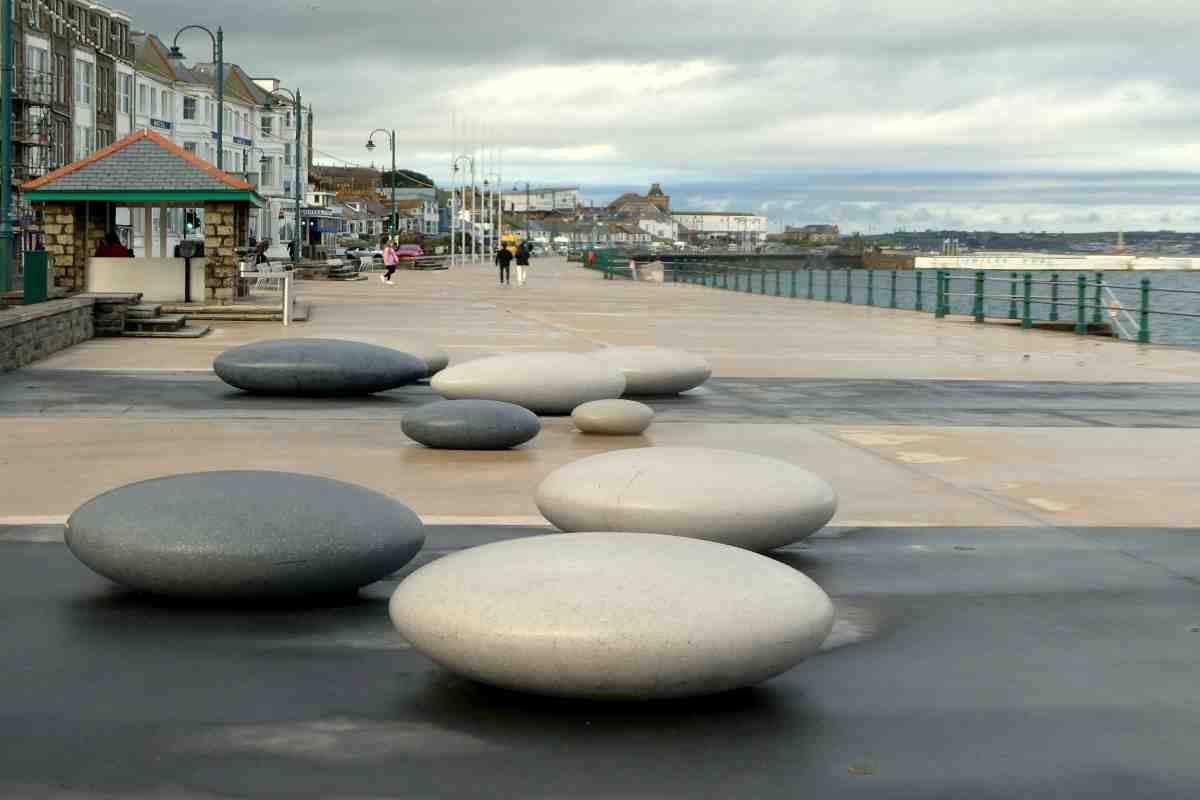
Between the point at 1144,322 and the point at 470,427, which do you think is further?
the point at 1144,322

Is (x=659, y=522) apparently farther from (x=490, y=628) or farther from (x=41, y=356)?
(x=41, y=356)

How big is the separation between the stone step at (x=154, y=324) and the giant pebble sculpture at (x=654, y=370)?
12.0m

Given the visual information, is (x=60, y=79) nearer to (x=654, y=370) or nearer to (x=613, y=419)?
(x=654, y=370)

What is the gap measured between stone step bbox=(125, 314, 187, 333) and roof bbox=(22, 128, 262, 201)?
622cm

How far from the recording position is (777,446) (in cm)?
1259

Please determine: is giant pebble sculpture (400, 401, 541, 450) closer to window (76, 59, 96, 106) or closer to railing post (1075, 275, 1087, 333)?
railing post (1075, 275, 1087, 333)

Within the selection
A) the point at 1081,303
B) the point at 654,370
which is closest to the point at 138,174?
the point at 1081,303

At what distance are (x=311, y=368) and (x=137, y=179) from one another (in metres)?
18.5

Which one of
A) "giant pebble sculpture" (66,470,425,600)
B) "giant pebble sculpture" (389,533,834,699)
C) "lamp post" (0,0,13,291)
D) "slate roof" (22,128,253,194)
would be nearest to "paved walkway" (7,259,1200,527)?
"giant pebble sculpture" (66,470,425,600)

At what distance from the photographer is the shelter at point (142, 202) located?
32.2 meters

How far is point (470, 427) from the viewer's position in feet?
38.6

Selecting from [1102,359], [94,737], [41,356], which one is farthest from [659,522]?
[1102,359]

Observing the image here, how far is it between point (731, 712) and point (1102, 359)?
19482mm

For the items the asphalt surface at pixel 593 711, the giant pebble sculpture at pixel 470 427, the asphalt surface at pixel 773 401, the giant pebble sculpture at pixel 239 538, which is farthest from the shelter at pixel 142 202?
the giant pebble sculpture at pixel 239 538
